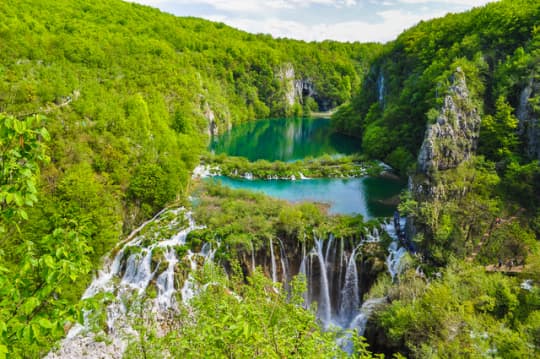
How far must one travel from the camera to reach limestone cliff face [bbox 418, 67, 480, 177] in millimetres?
26047

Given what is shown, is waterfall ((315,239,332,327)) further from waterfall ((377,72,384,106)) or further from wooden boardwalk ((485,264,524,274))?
waterfall ((377,72,384,106))

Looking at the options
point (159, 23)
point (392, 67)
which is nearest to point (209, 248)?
point (392, 67)

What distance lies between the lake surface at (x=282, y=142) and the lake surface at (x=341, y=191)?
13248 millimetres

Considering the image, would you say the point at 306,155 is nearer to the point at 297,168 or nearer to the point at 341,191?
the point at 297,168

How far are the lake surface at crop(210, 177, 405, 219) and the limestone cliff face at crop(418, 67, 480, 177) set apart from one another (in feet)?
17.6

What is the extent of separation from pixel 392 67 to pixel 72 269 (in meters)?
58.0

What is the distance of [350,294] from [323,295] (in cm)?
164

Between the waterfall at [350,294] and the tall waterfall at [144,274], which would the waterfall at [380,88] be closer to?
the waterfall at [350,294]

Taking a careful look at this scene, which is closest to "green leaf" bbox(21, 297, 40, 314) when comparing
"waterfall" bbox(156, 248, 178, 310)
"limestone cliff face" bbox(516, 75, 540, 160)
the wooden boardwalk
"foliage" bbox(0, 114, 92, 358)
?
"foliage" bbox(0, 114, 92, 358)

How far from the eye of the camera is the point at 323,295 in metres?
22.2

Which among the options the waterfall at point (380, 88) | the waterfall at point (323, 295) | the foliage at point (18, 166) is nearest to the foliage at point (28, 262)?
the foliage at point (18, 166)

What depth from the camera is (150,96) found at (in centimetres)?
4172

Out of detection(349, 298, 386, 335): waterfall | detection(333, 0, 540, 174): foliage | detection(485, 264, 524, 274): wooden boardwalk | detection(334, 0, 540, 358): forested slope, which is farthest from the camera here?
detection(333, 0, 540, 174): foliage

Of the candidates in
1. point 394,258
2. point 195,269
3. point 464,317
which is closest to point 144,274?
point 195,269
